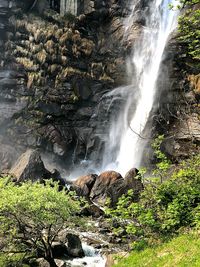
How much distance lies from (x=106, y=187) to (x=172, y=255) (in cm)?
2102

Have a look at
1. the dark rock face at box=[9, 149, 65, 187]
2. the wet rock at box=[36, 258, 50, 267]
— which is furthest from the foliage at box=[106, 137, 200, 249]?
the dark rock face at box=[9, 149, 65, 187]

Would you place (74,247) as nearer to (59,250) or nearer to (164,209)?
(59,250)

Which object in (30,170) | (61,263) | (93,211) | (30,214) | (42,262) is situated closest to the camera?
(30,214)

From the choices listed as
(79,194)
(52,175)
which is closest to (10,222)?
(79,194)

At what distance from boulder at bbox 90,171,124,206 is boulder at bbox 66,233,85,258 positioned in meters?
9.36

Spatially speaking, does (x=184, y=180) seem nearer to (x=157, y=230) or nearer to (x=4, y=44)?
(x=157, y=230)

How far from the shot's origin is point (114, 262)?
14641 mm

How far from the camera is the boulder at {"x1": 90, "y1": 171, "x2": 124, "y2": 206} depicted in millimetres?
30578

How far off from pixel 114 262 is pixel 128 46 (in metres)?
41.6

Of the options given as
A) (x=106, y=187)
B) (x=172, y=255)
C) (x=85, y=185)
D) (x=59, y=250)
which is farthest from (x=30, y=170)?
(x=172, y=255)

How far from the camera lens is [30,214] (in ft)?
51.8

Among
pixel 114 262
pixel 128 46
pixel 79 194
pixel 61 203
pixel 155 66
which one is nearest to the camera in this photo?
pixel 114 262

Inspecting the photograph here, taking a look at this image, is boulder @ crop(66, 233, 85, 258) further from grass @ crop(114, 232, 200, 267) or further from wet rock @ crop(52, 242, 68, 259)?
grass @ crop(114, 232, 200, 267)

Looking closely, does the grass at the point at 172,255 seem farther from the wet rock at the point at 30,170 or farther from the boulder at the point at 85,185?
the wet rock at the point at 30,170
